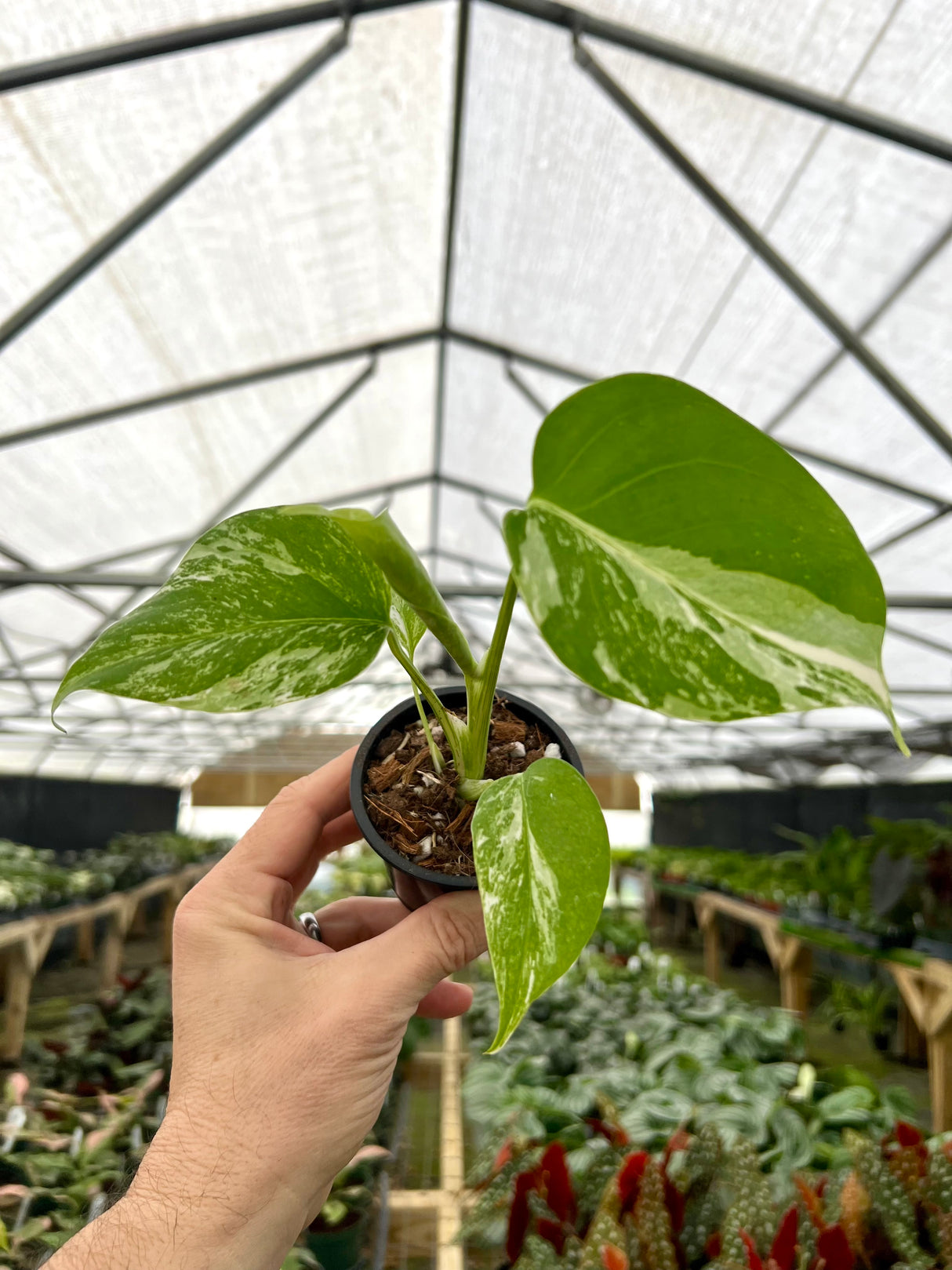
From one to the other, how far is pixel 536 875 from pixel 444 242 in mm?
2559

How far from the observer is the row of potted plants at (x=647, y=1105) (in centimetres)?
123

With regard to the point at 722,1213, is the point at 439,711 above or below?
above

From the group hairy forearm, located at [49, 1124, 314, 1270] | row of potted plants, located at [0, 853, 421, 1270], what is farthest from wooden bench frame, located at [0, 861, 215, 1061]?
hairy forearm, located at [49, 1124, 314, 1270]

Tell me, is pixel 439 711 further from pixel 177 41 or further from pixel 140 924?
pixel 140 924

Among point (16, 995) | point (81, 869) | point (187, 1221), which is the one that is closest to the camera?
point (187, 1221)

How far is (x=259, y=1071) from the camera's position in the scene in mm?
597

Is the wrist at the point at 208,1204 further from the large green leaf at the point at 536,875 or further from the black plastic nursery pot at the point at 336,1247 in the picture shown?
the black plastic nursery pot at the point at 336,1247

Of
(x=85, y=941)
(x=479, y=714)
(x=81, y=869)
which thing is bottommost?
(x=85, y=941)

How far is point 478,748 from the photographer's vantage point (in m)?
0.62

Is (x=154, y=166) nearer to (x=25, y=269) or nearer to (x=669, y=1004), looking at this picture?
(x=25, y=269)

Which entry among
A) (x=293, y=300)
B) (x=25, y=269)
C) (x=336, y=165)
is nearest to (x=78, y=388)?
(x=25, y=269)

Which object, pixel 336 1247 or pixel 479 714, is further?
pixel 336 1247

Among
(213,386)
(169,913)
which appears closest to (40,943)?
(169,913)

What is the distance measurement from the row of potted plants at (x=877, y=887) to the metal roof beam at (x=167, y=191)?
3.17 meters
